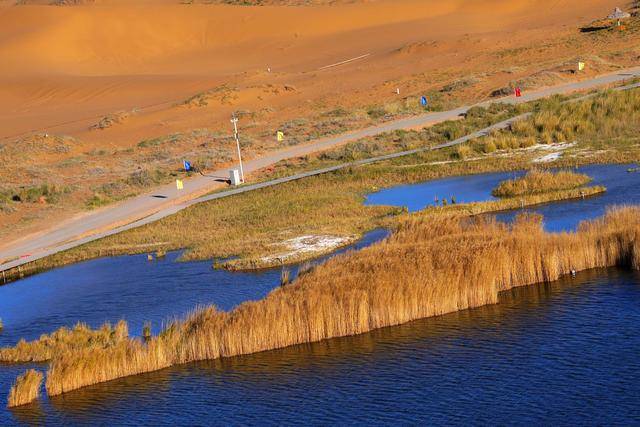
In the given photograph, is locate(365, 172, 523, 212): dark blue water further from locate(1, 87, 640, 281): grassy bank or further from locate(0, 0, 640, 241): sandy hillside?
locate(0, 0, 640, 241): sandy hillside

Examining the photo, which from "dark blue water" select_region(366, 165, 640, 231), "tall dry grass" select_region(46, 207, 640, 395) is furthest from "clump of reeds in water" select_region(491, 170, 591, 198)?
"tall dry grass" select_region(46, 207, 640, 395)

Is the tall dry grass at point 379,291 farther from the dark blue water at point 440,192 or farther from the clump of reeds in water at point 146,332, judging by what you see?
the dark blue water at point 440,192

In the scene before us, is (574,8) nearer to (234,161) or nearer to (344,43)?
(344,43)

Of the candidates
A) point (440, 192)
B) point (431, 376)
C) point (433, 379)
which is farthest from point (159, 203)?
point (433, 379)

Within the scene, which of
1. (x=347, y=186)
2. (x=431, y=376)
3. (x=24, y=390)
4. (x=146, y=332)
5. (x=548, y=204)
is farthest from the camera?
(x=347, y=186)

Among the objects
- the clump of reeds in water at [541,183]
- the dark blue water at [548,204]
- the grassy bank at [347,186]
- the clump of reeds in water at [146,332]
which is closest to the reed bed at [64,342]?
the clump of reeds in water at [146,332]

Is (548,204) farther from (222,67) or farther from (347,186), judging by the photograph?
(222,67)
